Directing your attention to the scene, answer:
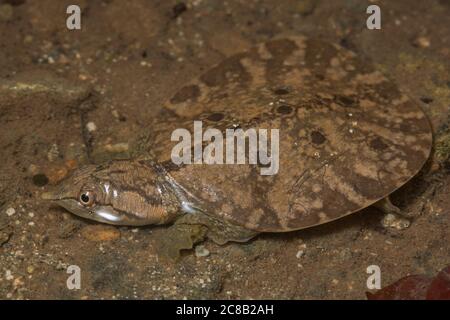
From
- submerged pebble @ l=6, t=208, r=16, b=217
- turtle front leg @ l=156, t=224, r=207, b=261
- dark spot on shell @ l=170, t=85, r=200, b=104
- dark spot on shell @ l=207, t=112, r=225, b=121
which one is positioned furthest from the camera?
dark spot on shell @ l=170, t=85, r=200, b=104

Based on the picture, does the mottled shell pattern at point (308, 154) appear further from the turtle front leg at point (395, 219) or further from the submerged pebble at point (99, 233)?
the submerged pebble at point (99, 233)

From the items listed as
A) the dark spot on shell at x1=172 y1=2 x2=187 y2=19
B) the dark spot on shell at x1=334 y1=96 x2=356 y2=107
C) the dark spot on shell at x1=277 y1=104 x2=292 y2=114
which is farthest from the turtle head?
the dark spot on shell at x1=172 y1=2 x2=187 y2=19

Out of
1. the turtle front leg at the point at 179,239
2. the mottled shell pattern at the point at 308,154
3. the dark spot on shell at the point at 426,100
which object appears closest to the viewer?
the mottled shell pattern at the point at 308,154

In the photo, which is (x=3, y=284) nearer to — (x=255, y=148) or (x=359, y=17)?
(x=255, y=148)

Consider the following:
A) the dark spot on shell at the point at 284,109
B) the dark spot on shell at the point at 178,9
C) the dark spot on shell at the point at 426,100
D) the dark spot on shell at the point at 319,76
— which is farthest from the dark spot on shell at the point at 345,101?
the dark spot on shell at the point at 178,9

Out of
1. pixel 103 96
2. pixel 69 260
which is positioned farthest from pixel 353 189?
pixel 103 96

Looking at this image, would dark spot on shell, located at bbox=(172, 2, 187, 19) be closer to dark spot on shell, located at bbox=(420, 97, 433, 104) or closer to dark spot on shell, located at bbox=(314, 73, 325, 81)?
dark spot on shell, located at bbox=(314, 73, 325, 81)

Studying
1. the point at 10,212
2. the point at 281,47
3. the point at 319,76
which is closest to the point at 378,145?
the point at 319,76
